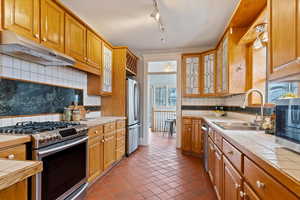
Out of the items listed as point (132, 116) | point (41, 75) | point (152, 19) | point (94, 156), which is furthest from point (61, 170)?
point (152, 19)

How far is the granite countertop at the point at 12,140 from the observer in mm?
1161

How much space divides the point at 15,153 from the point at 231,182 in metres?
1.69

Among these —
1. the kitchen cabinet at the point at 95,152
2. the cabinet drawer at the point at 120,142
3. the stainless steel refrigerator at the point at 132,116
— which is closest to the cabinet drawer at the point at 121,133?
the cabinet drawer at the point at 120,142

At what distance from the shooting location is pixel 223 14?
8.89 feet

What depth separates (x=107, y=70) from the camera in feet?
11.2

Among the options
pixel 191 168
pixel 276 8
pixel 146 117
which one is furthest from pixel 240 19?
pixel 146 117

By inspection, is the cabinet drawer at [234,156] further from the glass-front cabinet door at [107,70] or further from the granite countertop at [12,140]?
the glass-front cabinet door at [107,70]

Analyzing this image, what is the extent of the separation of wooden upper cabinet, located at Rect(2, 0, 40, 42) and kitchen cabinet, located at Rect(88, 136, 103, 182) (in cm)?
142

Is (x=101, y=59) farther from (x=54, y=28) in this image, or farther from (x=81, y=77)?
(x=54, y=28)

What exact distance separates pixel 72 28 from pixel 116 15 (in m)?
0.79

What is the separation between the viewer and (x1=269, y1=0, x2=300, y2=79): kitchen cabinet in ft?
3.03

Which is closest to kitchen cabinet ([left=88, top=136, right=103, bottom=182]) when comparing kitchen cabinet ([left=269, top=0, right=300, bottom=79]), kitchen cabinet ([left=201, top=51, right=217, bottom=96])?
kitchen cabinet ([left=269, top=0, right=300, bottom=79])

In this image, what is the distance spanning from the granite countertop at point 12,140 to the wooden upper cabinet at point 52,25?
104 cm

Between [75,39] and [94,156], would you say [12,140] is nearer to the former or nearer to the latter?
[94,156]
